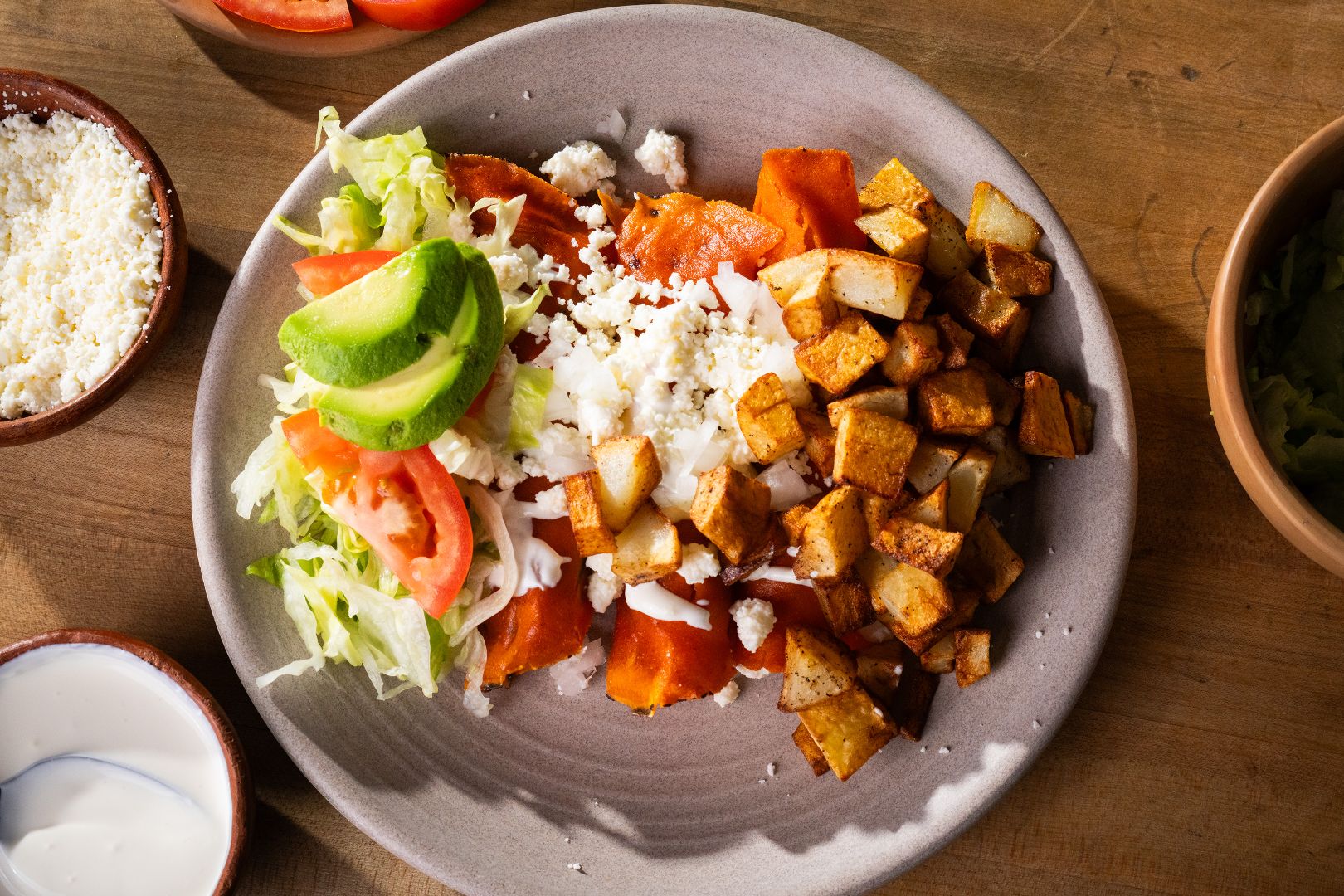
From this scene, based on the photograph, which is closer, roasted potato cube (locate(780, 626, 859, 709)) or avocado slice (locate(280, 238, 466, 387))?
avocado slice (locate(280, 238, 466, 387))

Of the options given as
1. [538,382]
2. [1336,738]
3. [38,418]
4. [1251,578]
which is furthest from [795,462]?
[38,418]

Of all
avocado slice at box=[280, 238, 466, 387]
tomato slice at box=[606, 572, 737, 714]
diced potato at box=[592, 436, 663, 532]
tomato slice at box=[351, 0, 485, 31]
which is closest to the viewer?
avocado slice at box=[280, 238, 466, 387]

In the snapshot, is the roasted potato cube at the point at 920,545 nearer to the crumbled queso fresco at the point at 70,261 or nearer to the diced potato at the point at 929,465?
the diced potato at the point at 929,465

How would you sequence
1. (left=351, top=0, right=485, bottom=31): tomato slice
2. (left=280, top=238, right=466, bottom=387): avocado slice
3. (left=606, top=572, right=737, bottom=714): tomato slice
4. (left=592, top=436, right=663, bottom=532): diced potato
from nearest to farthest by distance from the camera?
(left=280, top=238, right=466, bottom=387): avocado slice
(left=592, top=436, right=663, bottom=532): diced potato
(left=606, top=572, right=737, bottom=714): tomato slice
(left=351, top=0, right=485, bottom=31): tomato slice

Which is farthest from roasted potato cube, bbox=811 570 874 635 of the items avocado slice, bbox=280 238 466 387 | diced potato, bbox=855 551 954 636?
avocado slice, bbox=280 238 466 387

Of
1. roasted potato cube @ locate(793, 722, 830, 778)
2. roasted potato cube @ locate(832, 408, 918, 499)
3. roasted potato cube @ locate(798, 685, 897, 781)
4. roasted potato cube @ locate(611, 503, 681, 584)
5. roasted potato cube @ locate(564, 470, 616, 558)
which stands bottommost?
roasted potato cube @ locate(793, 722, 830, 778)

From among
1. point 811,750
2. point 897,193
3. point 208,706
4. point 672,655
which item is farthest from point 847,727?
point 208,706

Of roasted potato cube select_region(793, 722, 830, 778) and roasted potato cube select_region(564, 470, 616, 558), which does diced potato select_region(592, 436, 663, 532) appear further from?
roasted potato cube select_region(793, 722, 830, 778)
